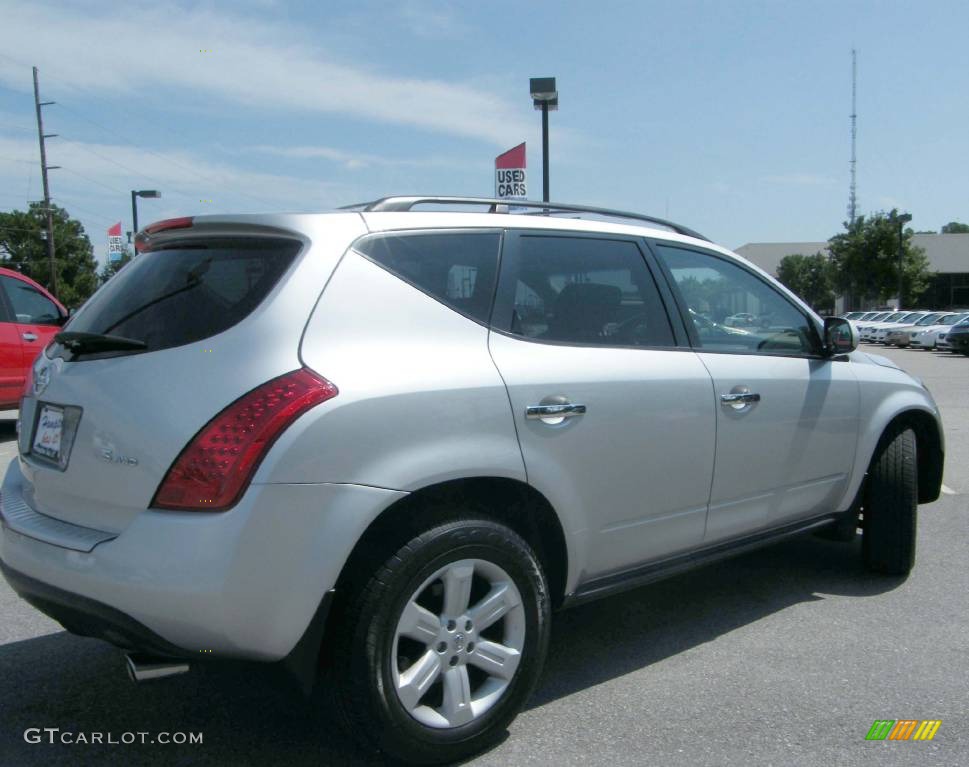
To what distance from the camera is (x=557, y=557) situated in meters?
3.34

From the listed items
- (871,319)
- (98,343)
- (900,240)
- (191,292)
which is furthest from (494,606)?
(900,240)

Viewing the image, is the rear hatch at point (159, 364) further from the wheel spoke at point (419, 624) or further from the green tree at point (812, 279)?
the green tree at point (812, 279)

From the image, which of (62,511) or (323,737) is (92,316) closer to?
(62,511)

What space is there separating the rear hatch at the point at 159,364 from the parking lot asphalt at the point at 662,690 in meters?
0.40

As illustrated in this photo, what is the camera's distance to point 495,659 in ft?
9.94

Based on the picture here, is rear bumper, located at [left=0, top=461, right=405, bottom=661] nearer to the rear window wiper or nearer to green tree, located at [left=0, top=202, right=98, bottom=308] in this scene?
the rear window wiper

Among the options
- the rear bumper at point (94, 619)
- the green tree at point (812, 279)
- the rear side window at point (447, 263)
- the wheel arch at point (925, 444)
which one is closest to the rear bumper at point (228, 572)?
the rear bumper at point (94, 619)

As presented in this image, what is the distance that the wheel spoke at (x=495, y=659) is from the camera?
9.82 feet

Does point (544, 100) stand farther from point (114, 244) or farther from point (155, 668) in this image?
point (114, 244)

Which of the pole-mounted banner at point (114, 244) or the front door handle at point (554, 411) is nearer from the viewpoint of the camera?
the front door handle at point (554, 411)

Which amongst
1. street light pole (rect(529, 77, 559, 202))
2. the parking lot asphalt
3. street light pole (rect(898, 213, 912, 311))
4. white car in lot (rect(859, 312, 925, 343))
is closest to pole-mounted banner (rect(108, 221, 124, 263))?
street light pole (rect(529, 77, 559, 202))

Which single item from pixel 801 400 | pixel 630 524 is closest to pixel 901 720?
pixel 630 524

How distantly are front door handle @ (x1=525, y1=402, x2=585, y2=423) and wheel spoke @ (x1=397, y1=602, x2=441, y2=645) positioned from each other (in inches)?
27.9

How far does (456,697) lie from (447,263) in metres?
1.40
